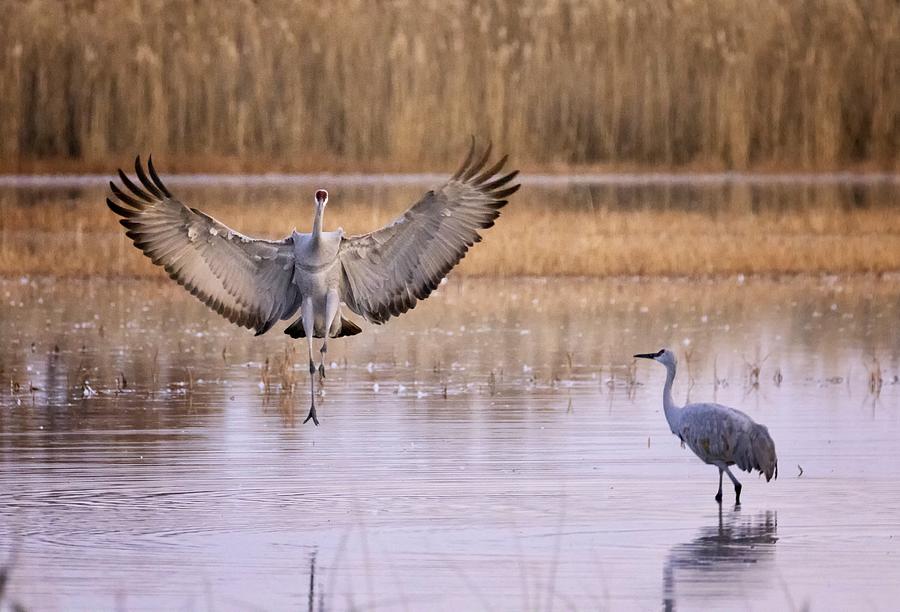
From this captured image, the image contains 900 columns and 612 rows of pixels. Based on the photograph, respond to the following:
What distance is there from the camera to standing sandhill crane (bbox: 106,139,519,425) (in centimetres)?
1130

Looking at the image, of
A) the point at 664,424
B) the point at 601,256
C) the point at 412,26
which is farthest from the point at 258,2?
the point at 664,424

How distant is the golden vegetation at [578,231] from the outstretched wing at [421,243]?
958 cm

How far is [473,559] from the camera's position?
26.9ft

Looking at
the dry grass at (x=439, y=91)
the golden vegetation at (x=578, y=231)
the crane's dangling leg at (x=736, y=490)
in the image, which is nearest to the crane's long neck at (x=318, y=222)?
the crane's dangling leg at (x=736, y=490)

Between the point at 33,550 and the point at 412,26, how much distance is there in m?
23.5

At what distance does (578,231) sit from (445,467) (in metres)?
13.4

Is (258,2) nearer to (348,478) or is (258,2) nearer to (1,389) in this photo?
(1,389)

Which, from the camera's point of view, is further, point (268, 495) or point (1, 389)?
point (1, 389)

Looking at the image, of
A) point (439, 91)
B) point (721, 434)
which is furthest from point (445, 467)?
point (439, 91)

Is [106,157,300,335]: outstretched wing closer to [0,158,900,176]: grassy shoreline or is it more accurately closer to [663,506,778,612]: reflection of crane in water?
[663,506,778,612]: reflection of crane in water

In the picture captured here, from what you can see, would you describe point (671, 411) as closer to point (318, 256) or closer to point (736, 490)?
point (736, 490)

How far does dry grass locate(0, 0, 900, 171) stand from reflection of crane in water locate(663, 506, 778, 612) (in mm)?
19937

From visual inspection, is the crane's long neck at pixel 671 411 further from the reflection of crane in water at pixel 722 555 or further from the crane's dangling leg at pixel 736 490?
the reflection of crane in water at pixel 722 555

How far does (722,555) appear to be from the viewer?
8.27 meters
